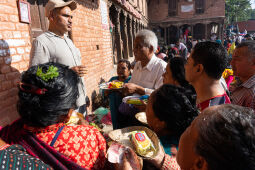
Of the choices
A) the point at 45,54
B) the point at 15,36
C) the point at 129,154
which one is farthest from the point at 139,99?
the point at 15,36

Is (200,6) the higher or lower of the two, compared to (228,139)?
higher

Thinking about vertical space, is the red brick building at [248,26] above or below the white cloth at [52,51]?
above

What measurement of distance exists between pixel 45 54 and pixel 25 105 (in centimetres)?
129

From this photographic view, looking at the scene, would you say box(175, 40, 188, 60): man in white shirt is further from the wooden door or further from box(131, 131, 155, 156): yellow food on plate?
box(131, 131, 155, 156): yellow food on plate

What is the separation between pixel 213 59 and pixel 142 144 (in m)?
1.10

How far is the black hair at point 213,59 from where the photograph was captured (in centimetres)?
168

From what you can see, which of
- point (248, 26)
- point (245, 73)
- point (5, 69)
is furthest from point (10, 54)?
point (248, 26)

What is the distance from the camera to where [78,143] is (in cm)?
108

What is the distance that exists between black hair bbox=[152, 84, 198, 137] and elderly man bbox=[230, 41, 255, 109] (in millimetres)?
1037

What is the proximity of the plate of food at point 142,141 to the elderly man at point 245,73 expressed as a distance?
51.6 inches

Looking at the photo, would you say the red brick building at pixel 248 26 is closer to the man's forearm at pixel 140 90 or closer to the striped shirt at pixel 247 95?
the striped shirt at pixel 247 95

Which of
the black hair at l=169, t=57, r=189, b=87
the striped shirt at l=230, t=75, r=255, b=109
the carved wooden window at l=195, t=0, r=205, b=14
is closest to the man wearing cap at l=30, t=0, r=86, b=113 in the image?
the black hair at l=169, t=57, r=189, b=87

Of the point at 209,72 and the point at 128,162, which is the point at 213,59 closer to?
the point at 209,72

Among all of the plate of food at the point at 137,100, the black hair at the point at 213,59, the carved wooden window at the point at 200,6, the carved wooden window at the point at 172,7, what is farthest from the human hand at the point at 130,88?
the carved wooden window at the point at 200,6
